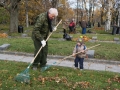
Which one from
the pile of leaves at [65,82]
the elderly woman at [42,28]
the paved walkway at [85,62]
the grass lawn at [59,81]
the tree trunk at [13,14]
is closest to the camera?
the grass lawn at [59,81]

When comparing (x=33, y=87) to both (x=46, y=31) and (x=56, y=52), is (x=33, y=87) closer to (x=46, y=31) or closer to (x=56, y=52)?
(x=46, y=31)

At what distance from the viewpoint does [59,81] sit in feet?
18.6

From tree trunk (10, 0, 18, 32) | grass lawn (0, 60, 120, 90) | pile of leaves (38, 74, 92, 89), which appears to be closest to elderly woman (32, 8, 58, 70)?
grass lawn (0, 60, 120, 90)

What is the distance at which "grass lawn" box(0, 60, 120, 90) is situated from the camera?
17.4 ft

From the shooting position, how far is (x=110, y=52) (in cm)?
1045

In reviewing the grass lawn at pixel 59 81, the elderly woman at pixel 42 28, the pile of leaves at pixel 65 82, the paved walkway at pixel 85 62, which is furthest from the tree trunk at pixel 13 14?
the pile of leaves at pixel 65 82

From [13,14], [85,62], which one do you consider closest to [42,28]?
[85,62]

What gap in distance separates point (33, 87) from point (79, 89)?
114 centimetres

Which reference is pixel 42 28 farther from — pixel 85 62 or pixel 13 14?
pixel 13 14

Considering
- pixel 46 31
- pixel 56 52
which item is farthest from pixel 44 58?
pixel 56 52

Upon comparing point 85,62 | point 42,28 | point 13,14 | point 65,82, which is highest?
point 13,14

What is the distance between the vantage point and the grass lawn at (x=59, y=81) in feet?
17.4

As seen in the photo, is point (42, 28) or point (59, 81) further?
point (42, 28)

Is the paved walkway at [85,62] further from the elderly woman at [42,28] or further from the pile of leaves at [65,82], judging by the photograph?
the pile of leaves at [65,82]
